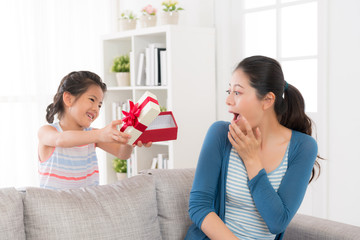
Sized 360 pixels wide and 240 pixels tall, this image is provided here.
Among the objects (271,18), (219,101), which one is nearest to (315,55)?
(271,18)

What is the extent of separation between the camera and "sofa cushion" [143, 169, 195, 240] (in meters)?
1.78

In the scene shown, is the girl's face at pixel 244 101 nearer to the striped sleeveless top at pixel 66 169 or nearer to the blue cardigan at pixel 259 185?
the blue cardigan at pixel 259 185

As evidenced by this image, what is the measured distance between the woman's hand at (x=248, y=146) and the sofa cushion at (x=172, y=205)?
36 centimetres

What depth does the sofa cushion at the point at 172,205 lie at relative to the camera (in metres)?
1.78

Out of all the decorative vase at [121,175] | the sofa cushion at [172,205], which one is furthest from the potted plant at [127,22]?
the sofa cushion at [172,205]

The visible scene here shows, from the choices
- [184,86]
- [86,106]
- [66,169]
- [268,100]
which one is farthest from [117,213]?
[184,86]

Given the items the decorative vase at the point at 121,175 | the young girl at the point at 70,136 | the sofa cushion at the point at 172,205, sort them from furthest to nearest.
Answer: the decorative vase at the point at 121,175 → the young girl at the point at 70,136 → the sofa cushion at the point at 172,205

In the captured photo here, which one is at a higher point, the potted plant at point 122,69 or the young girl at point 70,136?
the potted plant at point 122,69

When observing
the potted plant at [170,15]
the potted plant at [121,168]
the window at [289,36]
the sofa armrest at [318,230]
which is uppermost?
the potted plant at [170,15]

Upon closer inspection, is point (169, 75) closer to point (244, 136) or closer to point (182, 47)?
point (182, 47)

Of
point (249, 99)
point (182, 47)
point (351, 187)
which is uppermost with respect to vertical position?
point (182, 47)

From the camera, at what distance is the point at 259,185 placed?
1565 mm

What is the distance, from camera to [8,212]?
4.72 feet

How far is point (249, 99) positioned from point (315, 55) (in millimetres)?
1443
